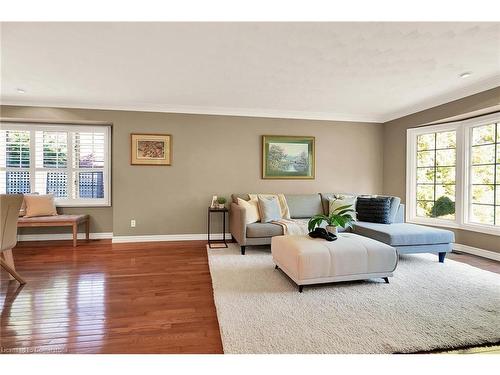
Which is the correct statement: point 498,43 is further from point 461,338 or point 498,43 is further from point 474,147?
point 461,338

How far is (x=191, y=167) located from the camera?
15.9 ft

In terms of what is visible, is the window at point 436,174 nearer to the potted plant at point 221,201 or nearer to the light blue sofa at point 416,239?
the light blue sofa at point 416,239

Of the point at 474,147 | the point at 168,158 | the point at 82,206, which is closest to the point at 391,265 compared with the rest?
the point at 474,147

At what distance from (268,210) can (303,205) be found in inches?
34.1

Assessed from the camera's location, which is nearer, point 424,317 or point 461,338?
point 461,338

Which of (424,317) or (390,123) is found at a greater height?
(390,123)

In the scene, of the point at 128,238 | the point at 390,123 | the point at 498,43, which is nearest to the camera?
the point at 498,43

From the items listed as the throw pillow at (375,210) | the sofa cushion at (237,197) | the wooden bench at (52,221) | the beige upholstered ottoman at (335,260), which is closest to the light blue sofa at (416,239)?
the throw pillow at (375,210)

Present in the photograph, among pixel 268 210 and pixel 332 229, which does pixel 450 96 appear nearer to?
pixel 332 229

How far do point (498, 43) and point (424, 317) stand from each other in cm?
255

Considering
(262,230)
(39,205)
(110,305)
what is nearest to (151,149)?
(39,205)

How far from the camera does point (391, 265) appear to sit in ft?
9.07

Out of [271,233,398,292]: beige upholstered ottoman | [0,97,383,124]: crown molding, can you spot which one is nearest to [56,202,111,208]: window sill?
[0,97,383,124]: crown molding

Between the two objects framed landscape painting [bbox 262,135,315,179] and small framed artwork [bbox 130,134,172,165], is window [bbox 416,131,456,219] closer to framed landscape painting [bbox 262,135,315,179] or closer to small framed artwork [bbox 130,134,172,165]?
framed landscape painting [bbox 262,135,315,179]
